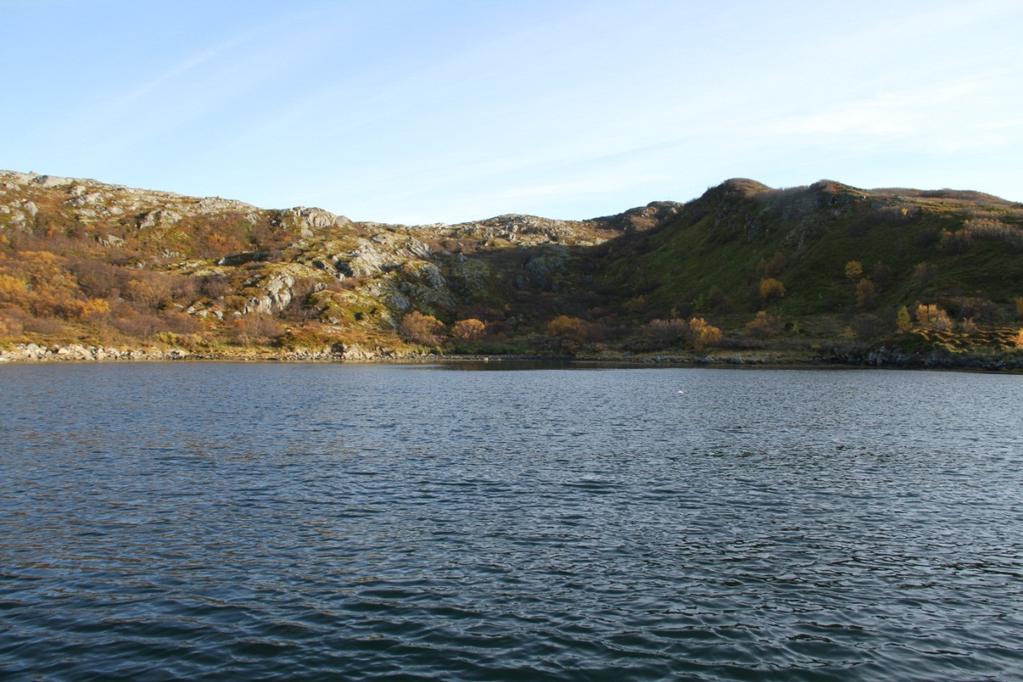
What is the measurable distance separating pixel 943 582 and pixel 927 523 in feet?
27.1

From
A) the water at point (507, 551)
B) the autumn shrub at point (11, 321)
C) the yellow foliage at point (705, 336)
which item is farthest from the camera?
the yellow foliage at point (705, 336)

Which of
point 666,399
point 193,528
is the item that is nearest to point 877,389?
point 666,399

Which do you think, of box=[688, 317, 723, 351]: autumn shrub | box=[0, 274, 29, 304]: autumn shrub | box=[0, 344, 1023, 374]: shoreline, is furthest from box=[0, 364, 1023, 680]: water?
box=[0, 274, 29, 304]: autumn shrub

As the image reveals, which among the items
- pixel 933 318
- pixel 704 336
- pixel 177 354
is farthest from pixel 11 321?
pixel 933 318

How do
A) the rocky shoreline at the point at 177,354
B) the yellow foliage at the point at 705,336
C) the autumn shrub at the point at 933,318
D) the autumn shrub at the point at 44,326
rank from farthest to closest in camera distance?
the yellow foliage at the point at 705,336
the autumn shrub at the point at 44,326
the autumn shrub at the point at 933,318
the rocky shoreline at the point at 177,354

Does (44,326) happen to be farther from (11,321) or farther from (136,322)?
(136,322)

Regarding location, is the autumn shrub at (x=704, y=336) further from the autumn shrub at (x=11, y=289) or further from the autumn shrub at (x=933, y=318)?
the autumn shrub at (x=11, y=289)

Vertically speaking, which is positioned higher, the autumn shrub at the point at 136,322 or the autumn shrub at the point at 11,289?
the autumn shrub at the point at 11,289

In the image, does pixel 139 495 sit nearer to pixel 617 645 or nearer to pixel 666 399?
pixel 617 645

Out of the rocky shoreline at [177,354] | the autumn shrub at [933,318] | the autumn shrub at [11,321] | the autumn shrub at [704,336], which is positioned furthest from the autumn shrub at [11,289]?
the autumn shrub at [933,318]

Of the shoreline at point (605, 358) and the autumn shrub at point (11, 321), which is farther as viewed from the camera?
the autumn shrub at point (11, 321)

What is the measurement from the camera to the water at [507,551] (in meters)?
19.2

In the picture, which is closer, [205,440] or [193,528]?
A: [193,528]

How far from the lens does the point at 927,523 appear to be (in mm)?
31922
